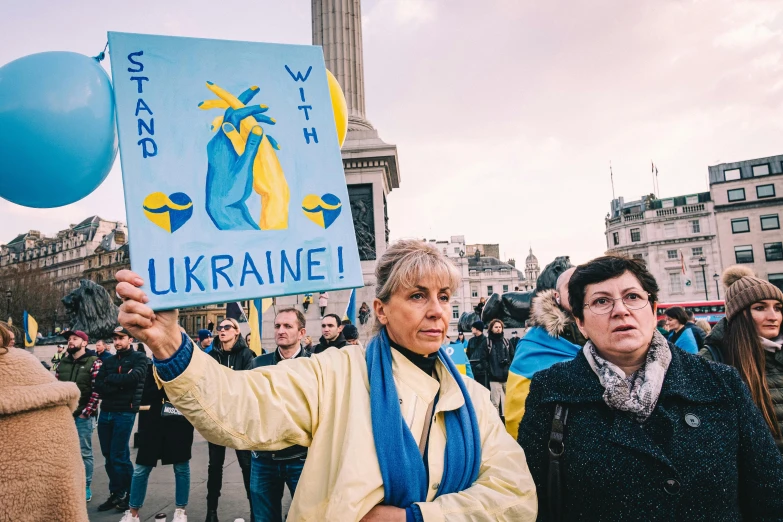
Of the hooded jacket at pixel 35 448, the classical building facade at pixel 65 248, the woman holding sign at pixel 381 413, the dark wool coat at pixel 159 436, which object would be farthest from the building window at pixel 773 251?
the classical building facade at pixel 65 248

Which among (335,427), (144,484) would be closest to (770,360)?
(335,427)

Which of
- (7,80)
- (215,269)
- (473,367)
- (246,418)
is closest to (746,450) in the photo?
(246,418)

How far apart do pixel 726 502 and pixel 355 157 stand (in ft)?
44.9

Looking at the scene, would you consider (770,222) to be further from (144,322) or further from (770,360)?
(144,322)

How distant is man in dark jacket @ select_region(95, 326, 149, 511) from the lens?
5566mm

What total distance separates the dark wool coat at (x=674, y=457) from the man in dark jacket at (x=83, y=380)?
18.7 ft

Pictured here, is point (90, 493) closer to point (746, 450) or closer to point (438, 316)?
point (438, 316)

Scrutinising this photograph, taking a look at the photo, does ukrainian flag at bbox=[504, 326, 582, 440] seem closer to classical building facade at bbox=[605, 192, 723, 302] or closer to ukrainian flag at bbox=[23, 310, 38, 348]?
ukrainian flag at bbox=[23, 310, 38, 348]

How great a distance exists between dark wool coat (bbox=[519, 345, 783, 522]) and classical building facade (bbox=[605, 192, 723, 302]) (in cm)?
6040

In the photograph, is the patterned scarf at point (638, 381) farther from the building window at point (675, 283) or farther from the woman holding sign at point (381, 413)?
the building window at point (675, 283)

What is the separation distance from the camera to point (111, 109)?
2461mm

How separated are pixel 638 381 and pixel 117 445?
18.4 feet

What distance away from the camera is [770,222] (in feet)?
176

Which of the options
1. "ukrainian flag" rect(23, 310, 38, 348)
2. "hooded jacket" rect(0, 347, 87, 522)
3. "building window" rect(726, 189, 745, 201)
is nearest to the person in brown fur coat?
"hooded jacket" rect(0, 347, 87, 522)
